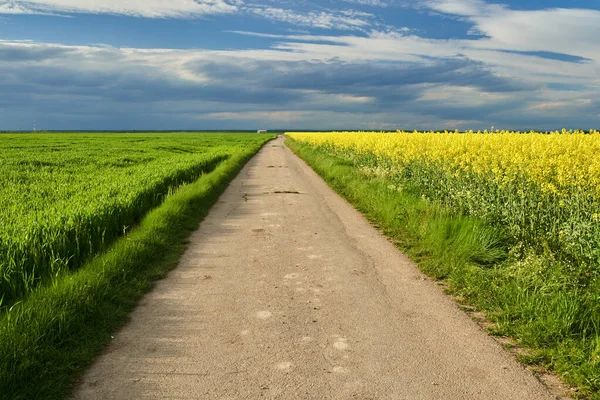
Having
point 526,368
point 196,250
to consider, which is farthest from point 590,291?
point 196,250

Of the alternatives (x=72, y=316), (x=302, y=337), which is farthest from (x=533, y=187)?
(x=72, y=316)

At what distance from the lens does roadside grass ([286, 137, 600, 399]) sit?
14.4ft

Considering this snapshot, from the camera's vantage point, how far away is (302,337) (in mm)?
4820

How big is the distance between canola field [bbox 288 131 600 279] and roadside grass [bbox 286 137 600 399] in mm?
457

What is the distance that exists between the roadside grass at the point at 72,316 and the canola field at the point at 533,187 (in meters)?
5.91

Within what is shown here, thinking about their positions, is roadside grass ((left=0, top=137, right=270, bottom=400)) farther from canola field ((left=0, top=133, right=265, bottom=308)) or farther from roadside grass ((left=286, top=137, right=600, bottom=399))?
roadside grass ((left=286, top=137, right=600, bottom=399))

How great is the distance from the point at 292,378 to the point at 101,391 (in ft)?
5.18

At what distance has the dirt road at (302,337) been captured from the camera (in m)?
3.89

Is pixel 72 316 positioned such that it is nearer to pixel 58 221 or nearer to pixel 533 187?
pixel 58 221

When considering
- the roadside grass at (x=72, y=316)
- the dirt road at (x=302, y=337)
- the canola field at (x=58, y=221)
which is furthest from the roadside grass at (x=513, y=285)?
the canola field at (x=58, y=221)

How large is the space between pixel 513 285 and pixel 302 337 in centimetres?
292

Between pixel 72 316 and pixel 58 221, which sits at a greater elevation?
pixel 58 221

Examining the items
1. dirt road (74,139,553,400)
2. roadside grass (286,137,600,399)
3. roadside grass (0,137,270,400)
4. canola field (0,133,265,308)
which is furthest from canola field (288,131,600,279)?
canola field (0,133,265,308)

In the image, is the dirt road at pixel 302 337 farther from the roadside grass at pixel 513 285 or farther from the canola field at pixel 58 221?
the canola field at pixel 58 221
